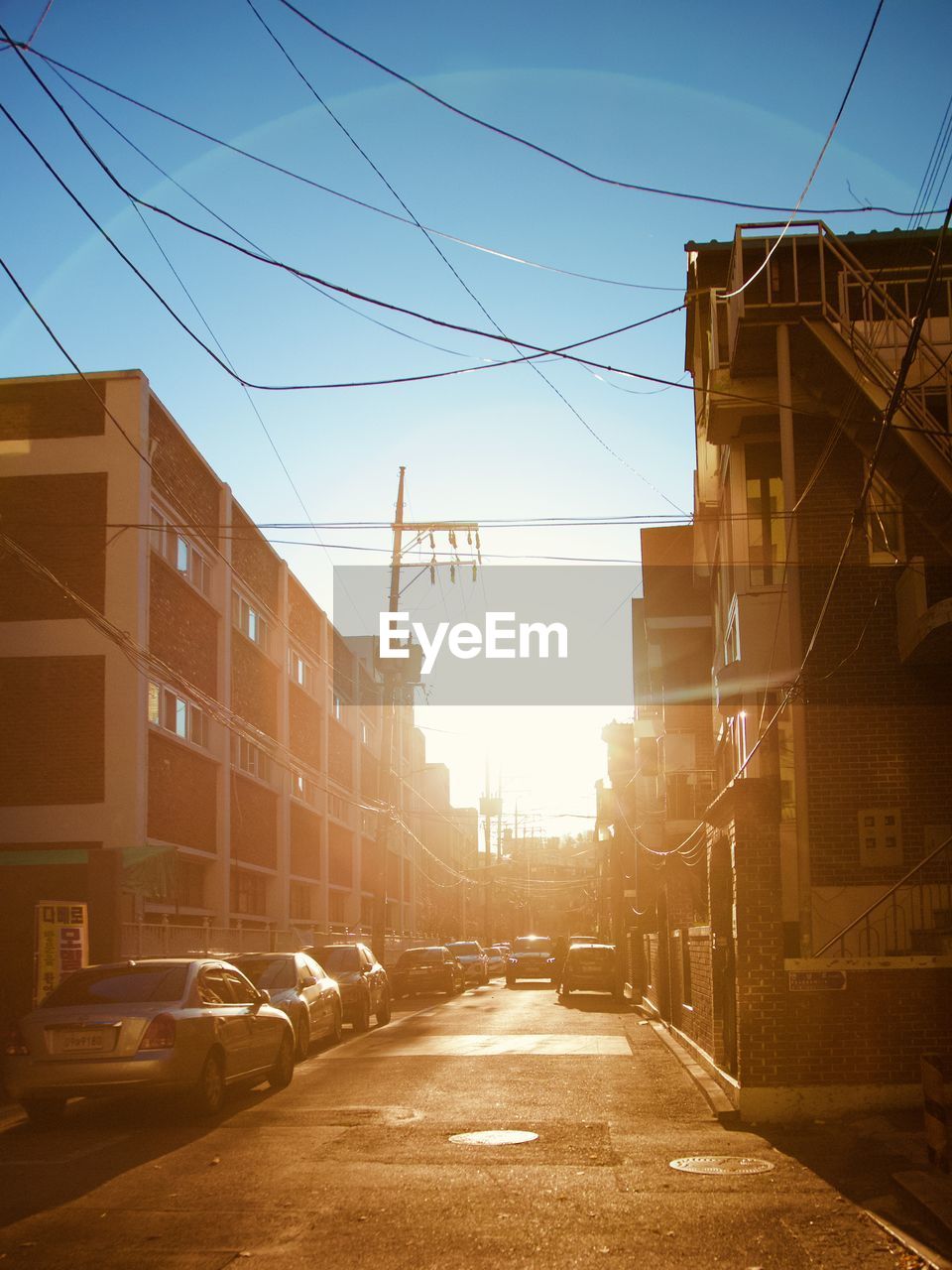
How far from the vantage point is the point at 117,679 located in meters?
24.3

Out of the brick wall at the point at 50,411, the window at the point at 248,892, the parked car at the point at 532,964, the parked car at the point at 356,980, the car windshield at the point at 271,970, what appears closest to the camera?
the car windshield at the point at 271,970

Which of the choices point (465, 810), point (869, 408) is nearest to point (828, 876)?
point (869, 408)

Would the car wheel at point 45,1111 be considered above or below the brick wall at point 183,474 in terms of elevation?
below

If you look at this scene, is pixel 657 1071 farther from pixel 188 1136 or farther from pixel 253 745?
pixel 253 745

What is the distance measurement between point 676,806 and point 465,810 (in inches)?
3736

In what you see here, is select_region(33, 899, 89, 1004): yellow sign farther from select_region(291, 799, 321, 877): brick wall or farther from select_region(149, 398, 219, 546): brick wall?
select_region(291, 799, 321, 877): brick wall

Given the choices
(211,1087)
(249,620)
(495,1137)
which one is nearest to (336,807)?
(249,620)

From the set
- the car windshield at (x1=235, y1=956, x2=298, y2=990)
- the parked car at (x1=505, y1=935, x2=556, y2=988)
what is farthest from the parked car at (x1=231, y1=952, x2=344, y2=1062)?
the parked car at (x1=505, y1=935, x2=556, y2=988)

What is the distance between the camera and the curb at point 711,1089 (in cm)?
1198

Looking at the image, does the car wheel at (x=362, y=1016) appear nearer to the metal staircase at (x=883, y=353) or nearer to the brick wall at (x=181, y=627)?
the brick wall at (x=181, y=627)

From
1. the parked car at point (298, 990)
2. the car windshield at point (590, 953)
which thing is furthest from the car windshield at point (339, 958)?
the car windshield at point (590, 953)

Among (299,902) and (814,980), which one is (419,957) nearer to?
(299,902)

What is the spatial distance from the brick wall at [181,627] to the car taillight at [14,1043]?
989 cm

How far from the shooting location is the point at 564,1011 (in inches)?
1211
